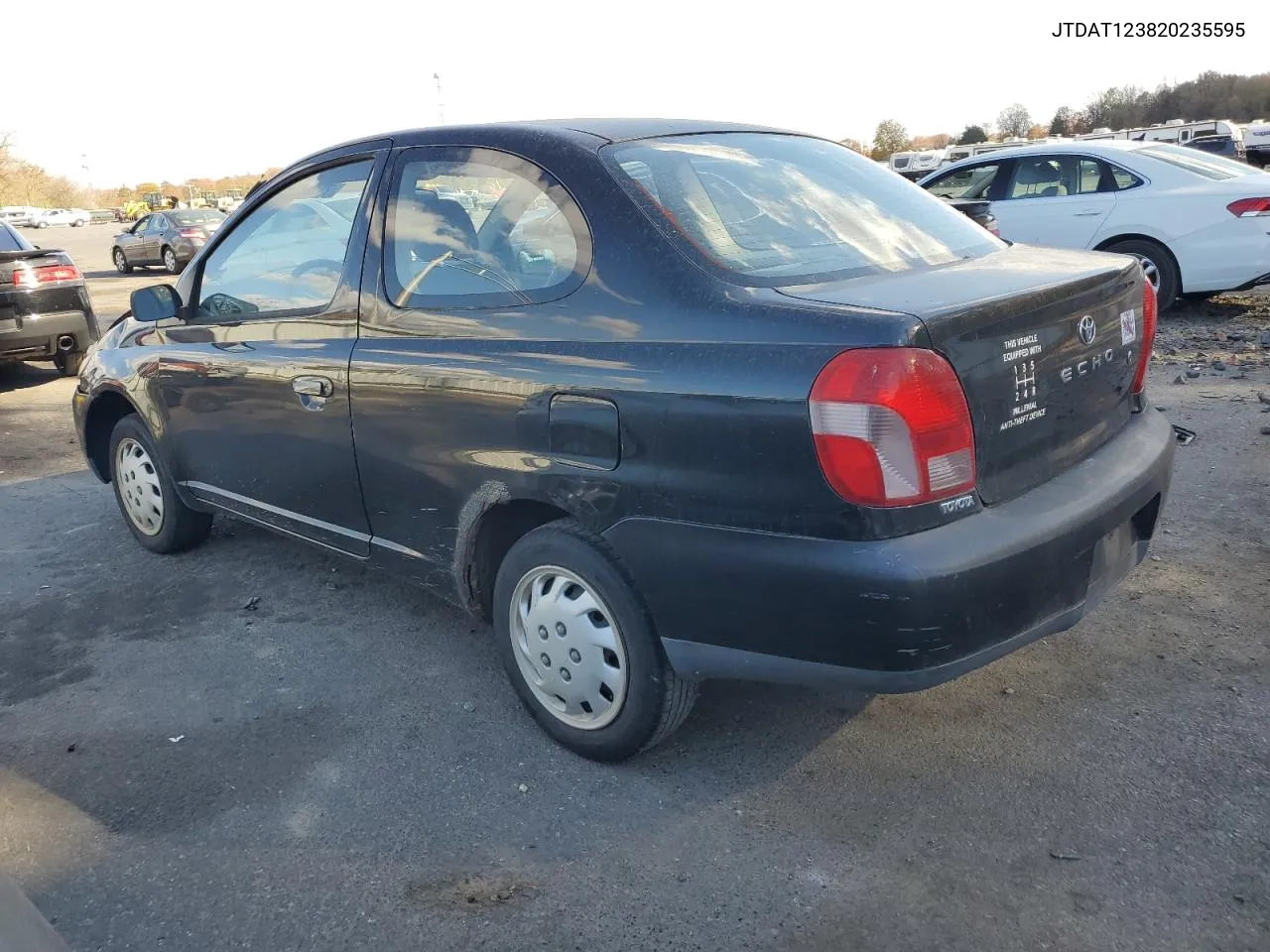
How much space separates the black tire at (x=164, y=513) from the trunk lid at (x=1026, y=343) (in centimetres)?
328

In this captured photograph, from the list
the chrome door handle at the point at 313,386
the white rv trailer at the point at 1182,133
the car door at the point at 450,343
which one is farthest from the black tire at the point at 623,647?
the white rv trailer at the point at 1182,133

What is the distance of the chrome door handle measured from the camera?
353cm

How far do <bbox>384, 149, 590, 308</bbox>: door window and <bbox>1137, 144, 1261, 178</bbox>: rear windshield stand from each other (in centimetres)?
789

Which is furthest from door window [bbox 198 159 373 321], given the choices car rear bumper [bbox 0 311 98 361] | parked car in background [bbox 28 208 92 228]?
parked car in background [bbox 28 208 92 228]

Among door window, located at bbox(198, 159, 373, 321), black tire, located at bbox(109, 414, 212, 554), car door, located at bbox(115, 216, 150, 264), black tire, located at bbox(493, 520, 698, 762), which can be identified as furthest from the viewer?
car door, located at bbox(115, 216, 150, 264)

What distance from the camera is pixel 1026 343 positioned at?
2.58 metres

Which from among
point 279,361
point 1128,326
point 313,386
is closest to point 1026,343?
point 1128,326

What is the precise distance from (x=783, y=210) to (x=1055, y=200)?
24.4ft

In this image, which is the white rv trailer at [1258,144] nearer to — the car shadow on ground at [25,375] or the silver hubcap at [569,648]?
the car shadow on ground at [25,375]

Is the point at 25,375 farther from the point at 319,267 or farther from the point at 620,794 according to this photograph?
the point at 620,794

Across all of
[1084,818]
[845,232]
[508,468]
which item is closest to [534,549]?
[508,468]

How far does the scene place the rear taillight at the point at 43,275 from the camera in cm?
917

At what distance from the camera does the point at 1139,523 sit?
9.89 ft

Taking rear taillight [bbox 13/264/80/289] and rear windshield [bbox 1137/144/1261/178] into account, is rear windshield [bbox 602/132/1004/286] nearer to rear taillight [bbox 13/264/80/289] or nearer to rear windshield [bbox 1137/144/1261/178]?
rear windshield [bbox 1137/144/1261/178]
